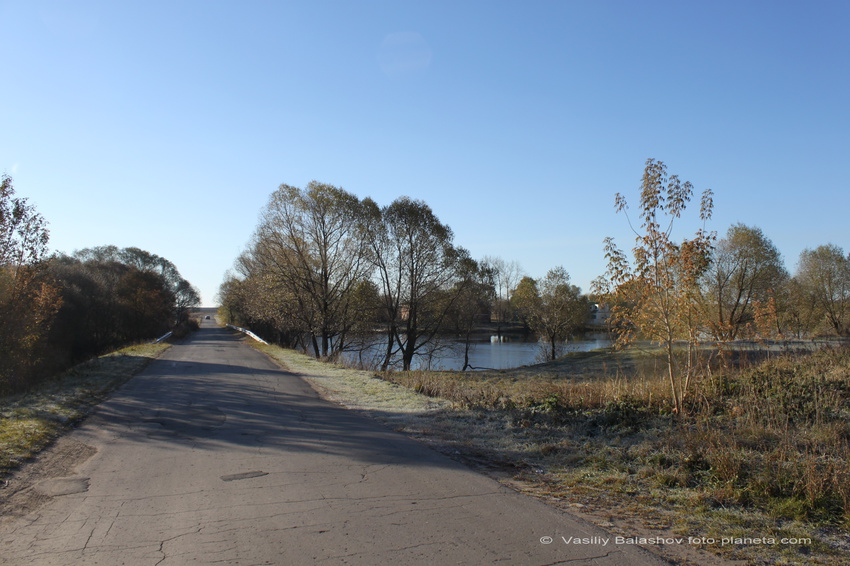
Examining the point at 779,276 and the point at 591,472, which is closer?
the point at 591,472

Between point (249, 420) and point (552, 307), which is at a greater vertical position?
point (552, 307)

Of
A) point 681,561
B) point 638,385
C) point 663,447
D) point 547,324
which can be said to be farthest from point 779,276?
point 681,561

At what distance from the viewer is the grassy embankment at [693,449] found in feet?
16.3

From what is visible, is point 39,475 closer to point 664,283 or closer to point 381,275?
point 664,283

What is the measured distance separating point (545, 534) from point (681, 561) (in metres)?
1.05

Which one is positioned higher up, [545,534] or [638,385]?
[638,385]

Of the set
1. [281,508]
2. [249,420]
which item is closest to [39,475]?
[281,508]

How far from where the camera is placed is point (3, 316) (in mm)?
13688

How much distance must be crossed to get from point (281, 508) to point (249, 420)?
5311 millimetres

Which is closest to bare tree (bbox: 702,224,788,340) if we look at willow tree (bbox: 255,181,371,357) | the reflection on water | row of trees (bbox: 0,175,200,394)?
the reflection on water

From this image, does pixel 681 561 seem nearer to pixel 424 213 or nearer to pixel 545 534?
pixel 545 534

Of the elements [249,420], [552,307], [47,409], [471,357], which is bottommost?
[471,357]

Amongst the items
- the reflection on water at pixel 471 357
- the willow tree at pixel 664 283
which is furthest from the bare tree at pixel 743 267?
the willow tree at pixel 664 283

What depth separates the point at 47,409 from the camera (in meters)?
11.0
